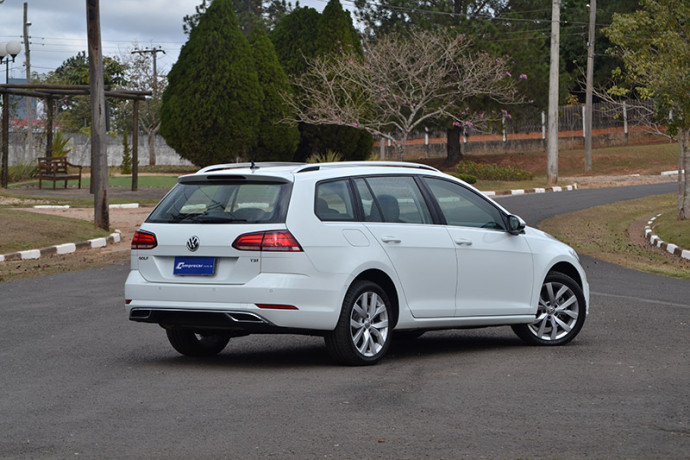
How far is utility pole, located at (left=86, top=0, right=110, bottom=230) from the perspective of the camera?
23406 mm

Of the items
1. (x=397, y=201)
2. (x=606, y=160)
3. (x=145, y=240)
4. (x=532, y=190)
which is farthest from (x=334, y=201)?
(x=606, y=160)

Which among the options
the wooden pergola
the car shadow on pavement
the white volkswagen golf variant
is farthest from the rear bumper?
the wooden pergola

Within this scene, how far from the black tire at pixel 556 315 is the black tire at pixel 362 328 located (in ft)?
5.87

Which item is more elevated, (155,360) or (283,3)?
(283,3)

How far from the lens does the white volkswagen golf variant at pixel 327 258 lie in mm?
7848

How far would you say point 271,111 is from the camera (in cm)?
4219

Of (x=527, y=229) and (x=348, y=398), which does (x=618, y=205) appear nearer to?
(x=527, y=229)

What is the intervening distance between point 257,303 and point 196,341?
145 cm

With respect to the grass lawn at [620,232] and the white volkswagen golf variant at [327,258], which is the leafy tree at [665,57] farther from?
the white volkswagen golf variant at [327,258]

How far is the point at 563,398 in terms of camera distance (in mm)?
7016

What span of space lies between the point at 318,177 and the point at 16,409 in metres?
2.80

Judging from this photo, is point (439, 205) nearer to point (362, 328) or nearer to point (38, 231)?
point (362, 328)

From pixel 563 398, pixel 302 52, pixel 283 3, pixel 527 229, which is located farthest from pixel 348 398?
pixel 283 3

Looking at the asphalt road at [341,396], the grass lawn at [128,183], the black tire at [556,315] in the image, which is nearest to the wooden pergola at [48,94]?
the grass lawn at [128,183]
